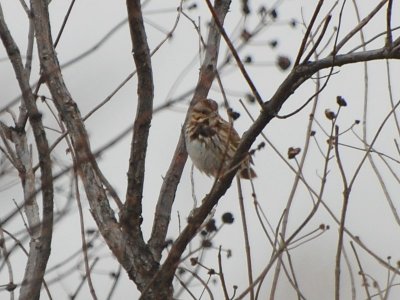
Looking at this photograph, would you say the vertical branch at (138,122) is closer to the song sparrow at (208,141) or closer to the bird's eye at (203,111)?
the song sparrow at (208,141)

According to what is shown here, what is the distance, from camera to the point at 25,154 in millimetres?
4586

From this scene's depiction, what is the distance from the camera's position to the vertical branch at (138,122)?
11.3ft

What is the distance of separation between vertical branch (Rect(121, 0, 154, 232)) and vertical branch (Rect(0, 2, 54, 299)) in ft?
1.26

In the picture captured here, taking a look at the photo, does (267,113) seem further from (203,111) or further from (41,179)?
(203,111)

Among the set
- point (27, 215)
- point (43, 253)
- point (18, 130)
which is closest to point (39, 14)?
point (18, 130)

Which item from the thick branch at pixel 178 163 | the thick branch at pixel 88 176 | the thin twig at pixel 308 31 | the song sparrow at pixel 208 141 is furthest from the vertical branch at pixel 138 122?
the song sparrow at pixel 208 141

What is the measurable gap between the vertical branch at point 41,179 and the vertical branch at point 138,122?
0.38 m

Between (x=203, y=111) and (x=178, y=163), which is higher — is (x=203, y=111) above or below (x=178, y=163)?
above

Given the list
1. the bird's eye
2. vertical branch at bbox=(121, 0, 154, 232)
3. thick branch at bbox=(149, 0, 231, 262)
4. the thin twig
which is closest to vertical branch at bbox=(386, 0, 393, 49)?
the thin twig

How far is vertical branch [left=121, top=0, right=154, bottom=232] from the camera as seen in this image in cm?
343

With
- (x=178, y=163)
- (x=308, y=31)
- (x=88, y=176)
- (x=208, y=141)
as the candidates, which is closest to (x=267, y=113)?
(x=308, y=31)

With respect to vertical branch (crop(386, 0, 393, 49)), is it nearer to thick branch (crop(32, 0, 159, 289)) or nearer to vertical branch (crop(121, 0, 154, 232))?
vertical branch (crop(121, 0, 154, 232))

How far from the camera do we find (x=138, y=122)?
3635mm

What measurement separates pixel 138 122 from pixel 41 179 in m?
0.55
